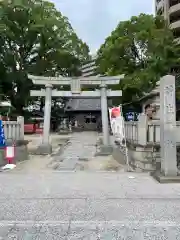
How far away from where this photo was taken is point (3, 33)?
92.5 feet

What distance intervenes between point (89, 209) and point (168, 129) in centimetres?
414

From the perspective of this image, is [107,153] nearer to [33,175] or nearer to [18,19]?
[33,175]

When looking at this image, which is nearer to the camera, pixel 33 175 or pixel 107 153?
pixel 33 175

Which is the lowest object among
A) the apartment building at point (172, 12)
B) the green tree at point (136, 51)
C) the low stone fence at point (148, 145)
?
the low stone fence at point (148, 145)

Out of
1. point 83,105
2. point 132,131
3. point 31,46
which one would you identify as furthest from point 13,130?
point 83,105

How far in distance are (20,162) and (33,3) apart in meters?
21.9

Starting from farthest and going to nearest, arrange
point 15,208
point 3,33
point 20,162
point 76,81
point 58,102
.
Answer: point 58,102
point 3,33
point 76,81
point 20,162
point 15,208

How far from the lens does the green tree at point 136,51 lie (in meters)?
22.5

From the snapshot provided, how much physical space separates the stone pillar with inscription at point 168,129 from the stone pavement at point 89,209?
0.69 m

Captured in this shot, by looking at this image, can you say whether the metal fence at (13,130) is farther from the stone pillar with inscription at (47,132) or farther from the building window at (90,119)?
the building window at (90,119)

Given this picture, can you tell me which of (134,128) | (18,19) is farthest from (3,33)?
(134,128)

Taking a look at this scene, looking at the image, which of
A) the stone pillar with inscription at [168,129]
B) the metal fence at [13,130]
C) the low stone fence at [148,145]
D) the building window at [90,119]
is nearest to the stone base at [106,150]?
the metal fence at [13,130]

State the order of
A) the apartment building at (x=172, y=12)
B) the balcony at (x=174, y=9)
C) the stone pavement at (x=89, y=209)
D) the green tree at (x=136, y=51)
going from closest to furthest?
1. the stone pavement at (x=89, y=209)
2. the green tree at (x=136, y=51)
3. the apartment building at (x=172, y=12)
4. the balcony at (x=174, y=9)

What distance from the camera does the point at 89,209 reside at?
5.49m
